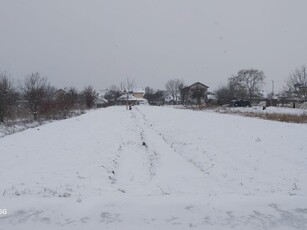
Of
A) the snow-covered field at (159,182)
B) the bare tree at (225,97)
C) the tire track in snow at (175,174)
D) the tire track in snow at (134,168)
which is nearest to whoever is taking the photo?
the snow-covered field at (159,182)

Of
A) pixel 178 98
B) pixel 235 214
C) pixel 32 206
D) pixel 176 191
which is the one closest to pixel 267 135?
pixel 176 191

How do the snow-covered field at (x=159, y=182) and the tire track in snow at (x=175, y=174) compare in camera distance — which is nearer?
the snow-covered field at (x=159, y=182)

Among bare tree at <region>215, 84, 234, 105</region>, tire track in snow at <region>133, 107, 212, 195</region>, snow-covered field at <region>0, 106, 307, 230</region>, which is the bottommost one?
tire track in snow at <region>133, 107, 212, 195</region>

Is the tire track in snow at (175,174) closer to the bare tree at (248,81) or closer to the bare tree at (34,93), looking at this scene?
the bare tree at (34,93)

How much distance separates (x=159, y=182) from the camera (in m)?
9.19

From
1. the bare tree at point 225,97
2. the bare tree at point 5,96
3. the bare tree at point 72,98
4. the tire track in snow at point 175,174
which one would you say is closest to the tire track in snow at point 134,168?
the tire track in snow at point 175,174

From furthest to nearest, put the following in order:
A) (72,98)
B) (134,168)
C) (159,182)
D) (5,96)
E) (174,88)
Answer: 1. (174,88)
2. (72,98)
3. (5,96)
4. (134,168)
5. (159,182)

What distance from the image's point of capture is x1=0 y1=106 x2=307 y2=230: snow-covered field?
17.9 feet

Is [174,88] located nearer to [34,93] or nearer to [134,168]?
[34,93]

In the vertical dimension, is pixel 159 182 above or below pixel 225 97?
below

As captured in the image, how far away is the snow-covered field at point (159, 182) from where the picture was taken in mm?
5465

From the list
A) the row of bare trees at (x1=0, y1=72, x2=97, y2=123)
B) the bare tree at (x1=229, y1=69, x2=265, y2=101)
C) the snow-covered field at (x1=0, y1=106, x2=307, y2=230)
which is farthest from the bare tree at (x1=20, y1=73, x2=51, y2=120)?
the bare tree at (x1=229, y1=69, x2=265, y2=101)

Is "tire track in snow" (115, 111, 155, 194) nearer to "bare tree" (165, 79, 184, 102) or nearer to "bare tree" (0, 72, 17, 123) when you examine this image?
"bare tree" (0, 72, 17, 123)

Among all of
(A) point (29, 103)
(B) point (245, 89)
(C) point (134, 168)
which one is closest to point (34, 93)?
(A) point (29, 103)
